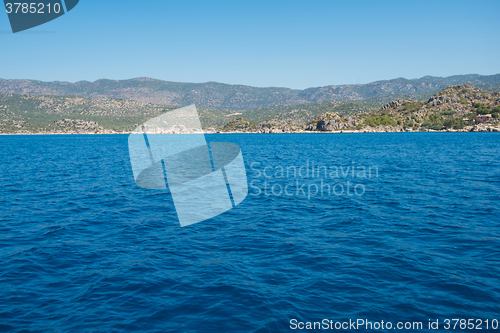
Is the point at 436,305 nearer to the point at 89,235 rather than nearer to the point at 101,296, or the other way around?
the point at 101,296

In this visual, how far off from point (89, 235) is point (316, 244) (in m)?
13.5

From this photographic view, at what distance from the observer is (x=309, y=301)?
11461 millimetres

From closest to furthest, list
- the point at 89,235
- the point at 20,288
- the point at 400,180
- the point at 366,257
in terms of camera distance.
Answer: the point at 20,288
the point at 366,257
the point at 89,235
the point at 400,180

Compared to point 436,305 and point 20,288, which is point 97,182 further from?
point 436,305

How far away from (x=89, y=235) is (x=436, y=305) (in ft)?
59.5

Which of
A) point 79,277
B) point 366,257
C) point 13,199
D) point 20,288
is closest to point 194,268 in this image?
point 79,277

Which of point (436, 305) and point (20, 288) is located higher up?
point (20, 288)

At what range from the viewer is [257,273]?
13758 millimetres

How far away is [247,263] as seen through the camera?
14836 mm

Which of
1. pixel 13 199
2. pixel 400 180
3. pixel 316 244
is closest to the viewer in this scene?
pixel 316 244

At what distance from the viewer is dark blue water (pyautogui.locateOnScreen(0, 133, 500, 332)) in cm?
1070

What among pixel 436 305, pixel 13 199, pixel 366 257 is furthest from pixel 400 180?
pixel 13 199

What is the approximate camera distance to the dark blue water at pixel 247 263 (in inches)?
421

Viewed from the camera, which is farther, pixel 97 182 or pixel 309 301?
pixel 97 182
